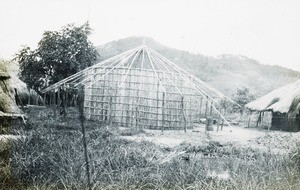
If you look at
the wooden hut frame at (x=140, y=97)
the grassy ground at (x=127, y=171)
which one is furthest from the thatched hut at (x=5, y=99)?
the wooden hut frame at (x=140, y=97)

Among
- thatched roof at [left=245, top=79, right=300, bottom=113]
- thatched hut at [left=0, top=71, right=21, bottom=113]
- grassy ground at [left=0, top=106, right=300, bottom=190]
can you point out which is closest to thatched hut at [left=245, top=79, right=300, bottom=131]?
thatched roof at [left=245, top=79, right=300, bottom=113]

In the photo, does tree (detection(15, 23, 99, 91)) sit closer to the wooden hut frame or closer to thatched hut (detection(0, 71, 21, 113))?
the wooden hut frame

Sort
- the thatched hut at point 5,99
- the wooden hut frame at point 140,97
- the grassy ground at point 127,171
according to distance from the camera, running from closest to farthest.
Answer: the grassy ground at point 127,171 < the thatched hut at point 5,99 < the wooden hut frame at point 140,97

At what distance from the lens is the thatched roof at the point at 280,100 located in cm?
1784

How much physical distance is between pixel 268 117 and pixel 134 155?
2085 centimetres

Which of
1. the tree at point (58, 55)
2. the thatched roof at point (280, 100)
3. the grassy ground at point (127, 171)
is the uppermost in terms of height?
the tree at point (58, 55)

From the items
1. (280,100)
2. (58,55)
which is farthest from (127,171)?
(280,100)

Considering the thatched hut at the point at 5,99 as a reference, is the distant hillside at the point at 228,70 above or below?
above

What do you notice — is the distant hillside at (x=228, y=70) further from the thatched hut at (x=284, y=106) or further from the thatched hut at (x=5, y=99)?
the thatched hut at (x=5, y=99)

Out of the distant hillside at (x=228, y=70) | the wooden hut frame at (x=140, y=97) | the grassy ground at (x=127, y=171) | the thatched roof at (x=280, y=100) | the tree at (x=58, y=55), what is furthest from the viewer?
the distant hillside at (x=228, y=70)

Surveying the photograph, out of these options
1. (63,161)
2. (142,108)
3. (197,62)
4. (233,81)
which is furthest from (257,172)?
(197,62)

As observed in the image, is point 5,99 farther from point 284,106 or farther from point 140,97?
point 284,106

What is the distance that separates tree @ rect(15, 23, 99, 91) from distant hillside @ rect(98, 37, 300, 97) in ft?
67.6

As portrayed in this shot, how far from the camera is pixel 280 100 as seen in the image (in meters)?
19.0
